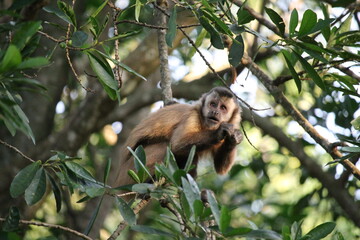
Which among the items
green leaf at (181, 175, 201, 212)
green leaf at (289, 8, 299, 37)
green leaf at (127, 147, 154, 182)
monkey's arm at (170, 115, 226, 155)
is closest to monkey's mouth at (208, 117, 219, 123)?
monkey's arm at (170, 115, 226, 155)

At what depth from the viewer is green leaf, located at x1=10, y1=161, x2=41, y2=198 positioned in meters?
3.03

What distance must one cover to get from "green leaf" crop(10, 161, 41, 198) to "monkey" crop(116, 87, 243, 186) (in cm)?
251

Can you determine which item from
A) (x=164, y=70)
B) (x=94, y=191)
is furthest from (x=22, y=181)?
(x=164, y=70)

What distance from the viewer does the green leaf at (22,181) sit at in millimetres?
3031

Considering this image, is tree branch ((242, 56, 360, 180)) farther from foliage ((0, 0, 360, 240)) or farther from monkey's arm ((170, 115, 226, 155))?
monkey's arm ((170, 115, 226, 155))

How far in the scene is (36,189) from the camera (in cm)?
313

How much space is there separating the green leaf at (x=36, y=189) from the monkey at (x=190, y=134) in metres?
2.46

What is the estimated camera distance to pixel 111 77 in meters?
3.42

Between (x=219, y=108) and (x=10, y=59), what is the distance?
3859 mm

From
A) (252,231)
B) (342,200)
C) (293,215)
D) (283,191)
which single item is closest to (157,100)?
(293,215)

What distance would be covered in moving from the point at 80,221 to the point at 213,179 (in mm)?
2460

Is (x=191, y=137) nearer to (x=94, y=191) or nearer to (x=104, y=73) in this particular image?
(x=104, y=73)

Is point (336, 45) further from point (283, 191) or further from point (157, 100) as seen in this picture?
point (283, 191)

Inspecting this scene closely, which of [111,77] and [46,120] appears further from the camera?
[46,120]
